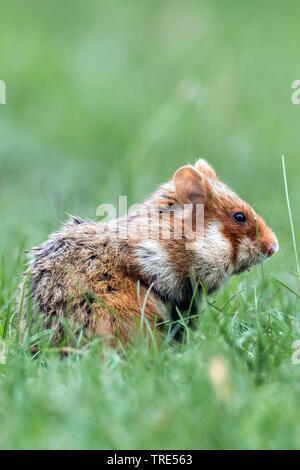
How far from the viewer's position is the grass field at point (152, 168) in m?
A: 3.27

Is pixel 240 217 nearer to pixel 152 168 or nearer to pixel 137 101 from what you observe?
pixel 152 168

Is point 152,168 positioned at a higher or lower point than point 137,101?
lower

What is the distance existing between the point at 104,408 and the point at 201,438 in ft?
1.54

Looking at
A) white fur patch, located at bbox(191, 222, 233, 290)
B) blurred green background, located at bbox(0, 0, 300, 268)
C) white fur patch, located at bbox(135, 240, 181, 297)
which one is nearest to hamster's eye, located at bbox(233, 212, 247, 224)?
white fur patch, located at bbox(191, 222, 233, 290)

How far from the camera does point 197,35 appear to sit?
13.1 meters

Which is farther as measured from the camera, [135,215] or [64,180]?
[64,180]

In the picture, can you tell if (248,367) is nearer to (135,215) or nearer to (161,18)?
(135,215)

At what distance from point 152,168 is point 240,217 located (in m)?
4.68

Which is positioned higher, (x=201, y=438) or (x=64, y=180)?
(x=64, y=180)

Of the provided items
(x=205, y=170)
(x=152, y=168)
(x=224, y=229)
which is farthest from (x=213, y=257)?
(x=152, y=168)

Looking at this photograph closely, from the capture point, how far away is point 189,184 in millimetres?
5023

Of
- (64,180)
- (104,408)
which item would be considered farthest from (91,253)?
(64,180)

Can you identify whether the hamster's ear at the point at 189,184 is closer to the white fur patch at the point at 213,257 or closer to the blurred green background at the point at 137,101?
the white fur patch at the point at 213,257

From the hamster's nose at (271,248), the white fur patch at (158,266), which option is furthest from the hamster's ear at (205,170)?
the white fur patch at (158,266)
